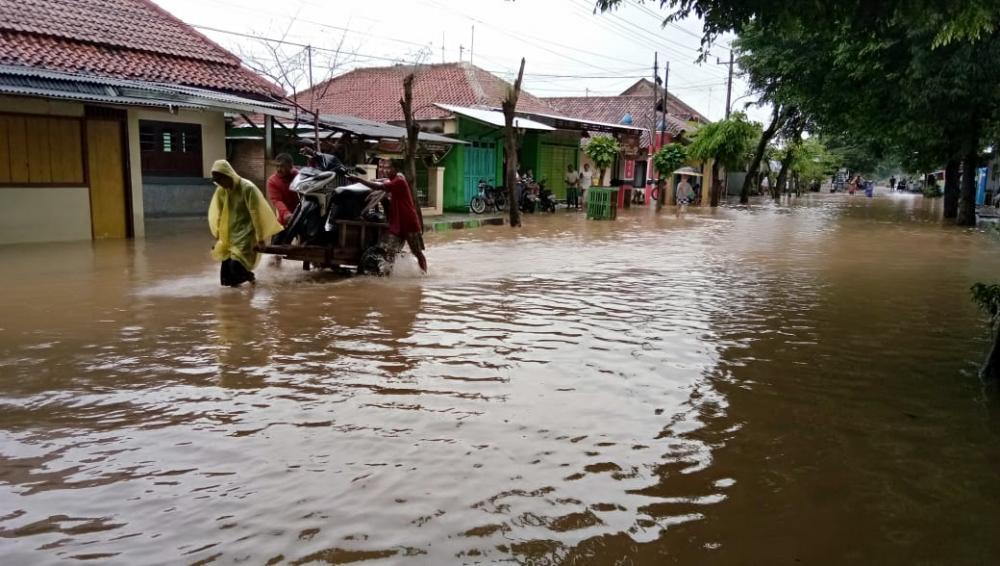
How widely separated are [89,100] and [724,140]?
2752 cm

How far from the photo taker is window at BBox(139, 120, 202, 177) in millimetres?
19578

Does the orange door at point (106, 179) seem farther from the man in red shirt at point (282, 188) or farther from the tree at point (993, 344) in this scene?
the tree at point (993, 344)

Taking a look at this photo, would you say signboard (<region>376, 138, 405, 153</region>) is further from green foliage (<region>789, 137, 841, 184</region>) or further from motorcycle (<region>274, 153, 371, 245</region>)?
green foliage (<region>789, 137, 841, 184</region>)

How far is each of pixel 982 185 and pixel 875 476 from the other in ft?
157

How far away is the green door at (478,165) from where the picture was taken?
25.2m

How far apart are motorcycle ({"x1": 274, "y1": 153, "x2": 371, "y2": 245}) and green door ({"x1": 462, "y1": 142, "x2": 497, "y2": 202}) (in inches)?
599

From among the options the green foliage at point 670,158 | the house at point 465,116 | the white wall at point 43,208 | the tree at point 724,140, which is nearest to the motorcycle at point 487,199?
the house at point 465,116

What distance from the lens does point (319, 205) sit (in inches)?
388

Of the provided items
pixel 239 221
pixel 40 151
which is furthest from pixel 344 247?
pixel 40 151

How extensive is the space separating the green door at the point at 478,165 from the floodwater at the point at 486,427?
1612 cm

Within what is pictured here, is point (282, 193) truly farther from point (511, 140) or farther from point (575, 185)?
point (575, 185)

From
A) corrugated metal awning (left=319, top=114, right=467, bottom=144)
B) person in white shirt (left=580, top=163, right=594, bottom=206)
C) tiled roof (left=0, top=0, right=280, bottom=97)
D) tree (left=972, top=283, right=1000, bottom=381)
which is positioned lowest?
tree (left=972, top=283, right=1000, bottom=381)

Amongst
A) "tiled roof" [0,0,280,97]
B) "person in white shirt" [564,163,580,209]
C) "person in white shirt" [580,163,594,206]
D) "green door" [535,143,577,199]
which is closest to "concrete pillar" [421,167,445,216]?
"tiled roof" [0,0,280,97]

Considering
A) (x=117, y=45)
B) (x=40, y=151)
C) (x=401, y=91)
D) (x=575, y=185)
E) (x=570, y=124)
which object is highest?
(x=401, y=91)
